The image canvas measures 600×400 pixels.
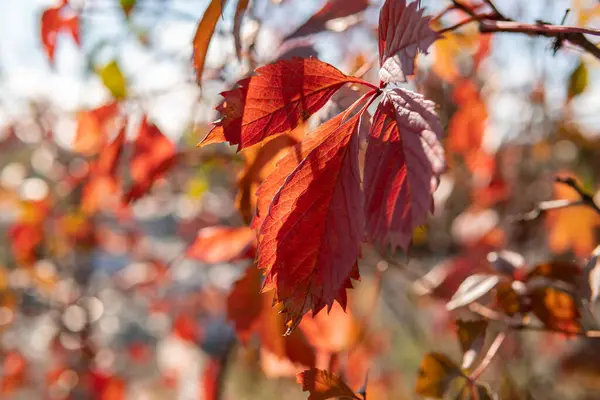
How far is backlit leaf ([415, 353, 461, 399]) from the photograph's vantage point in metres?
0.54

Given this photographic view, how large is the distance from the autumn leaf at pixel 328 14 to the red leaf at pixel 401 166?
0.83 ft

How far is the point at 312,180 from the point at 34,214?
1870 millimetres

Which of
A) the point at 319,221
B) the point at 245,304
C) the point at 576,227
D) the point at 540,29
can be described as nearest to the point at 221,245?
the point at 245,304

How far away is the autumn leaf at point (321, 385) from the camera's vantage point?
446 millimetres

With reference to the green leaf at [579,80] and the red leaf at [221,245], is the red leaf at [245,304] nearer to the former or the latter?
the red leaf at [221,245]

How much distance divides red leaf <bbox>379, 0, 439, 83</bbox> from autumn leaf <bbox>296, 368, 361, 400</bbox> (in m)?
0.25

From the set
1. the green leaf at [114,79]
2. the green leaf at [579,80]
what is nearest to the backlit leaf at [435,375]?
the green leaf at [579,80]

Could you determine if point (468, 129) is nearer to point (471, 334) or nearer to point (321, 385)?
point (471, 334)

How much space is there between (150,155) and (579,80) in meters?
0.65

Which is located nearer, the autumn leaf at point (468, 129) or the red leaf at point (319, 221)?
the red leaf at point (319, 221)

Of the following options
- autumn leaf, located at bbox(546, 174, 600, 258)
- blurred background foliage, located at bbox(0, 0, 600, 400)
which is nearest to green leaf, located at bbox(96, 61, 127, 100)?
blurred background foliage, located at bbox(0, 0, 600, 400)

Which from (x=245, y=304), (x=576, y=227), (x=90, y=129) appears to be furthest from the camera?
(x=576, y=227)

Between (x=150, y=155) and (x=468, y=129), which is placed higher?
(x=150, y=155)

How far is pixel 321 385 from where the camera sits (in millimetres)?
451
